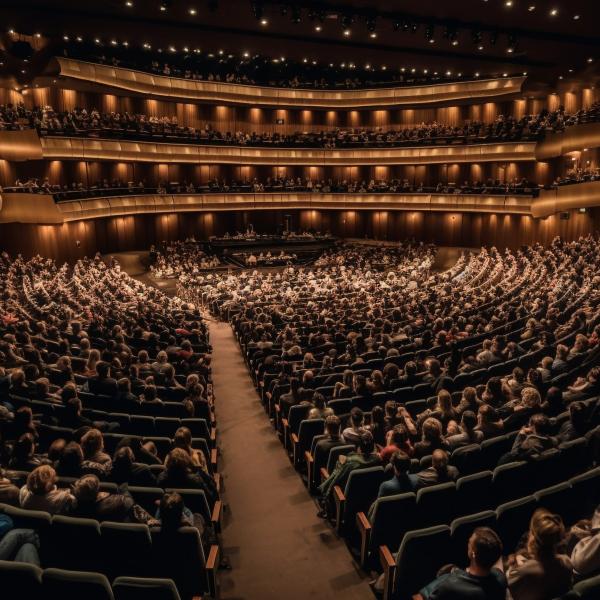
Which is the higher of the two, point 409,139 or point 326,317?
point 409,139

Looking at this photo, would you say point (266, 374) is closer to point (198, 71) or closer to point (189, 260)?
point (189, 260)

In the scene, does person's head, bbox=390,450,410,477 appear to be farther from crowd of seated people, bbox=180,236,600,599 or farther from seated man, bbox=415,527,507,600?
seated man, bbox=415,527,507,600

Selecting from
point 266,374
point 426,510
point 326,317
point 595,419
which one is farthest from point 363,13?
point 426,510

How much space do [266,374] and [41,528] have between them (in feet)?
17.1

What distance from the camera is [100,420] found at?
6.34 metres

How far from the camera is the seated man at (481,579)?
303 cm

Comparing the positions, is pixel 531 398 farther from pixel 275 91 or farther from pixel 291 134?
pixel 291 134

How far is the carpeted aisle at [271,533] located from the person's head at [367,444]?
2.95ft

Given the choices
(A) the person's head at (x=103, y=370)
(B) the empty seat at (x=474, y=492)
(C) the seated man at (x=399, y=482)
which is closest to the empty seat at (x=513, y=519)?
(B) the empty seat at (x=474, y=492)

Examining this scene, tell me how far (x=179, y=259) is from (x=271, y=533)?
20.2 meters

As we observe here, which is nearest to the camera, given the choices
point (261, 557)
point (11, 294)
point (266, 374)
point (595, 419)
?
point (261, 557)

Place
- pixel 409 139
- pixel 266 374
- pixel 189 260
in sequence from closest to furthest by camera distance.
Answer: pixel 266 374
pixel 189 260
pixel 409 139

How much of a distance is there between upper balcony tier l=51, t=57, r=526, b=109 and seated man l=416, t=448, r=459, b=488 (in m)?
22.9

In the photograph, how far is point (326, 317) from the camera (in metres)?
12.4
